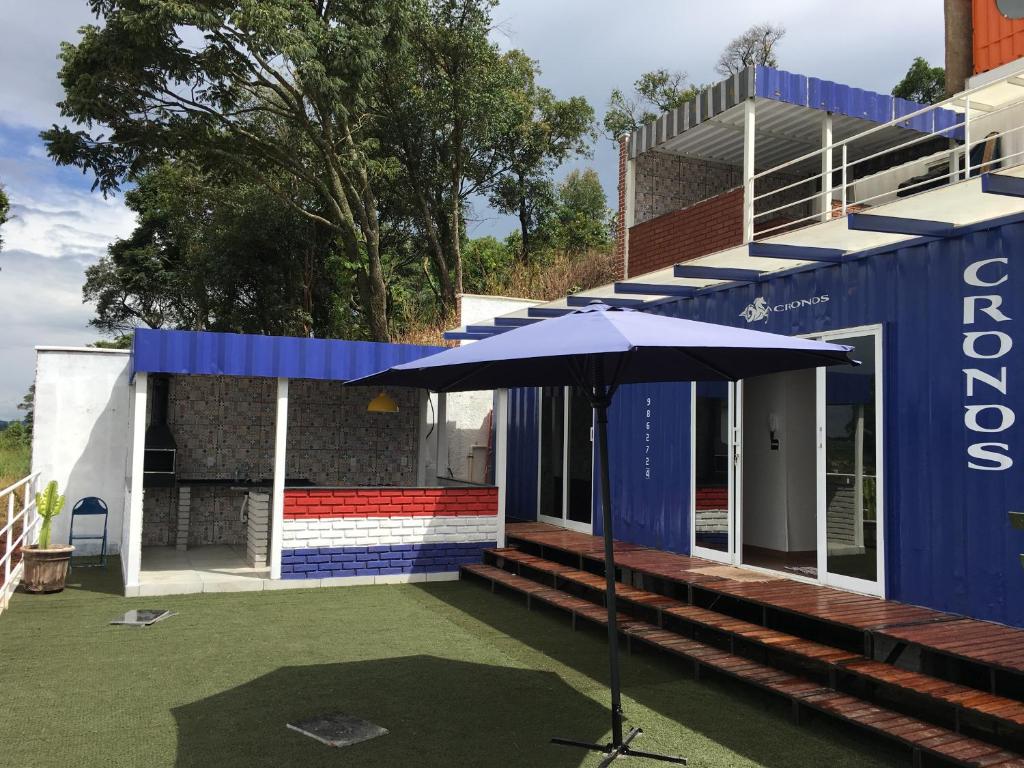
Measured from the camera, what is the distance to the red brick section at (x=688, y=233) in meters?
10.0

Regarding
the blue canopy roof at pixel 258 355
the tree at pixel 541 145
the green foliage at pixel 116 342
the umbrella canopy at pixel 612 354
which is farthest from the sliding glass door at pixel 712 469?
the green foliage at pixel 116 342

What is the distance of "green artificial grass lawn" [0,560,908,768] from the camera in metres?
4.12

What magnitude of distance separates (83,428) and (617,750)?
9.22 m

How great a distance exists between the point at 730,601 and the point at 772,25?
25695 millimetres

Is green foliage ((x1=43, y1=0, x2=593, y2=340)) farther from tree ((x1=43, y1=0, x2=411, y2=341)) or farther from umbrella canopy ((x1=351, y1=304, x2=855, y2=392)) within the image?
umbrella canopy ((x1=351, y1=304, x2=855, y2=392))

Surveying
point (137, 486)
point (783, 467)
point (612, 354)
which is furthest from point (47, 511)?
point (783, 467)

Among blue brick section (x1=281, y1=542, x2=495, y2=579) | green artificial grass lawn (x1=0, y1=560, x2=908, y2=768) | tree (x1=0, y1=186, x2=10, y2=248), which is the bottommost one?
green artificial grass lawn (x1=0, y1=560, x2=908, y2=768)

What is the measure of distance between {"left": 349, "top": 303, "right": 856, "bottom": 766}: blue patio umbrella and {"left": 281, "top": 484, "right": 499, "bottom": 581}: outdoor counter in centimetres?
373

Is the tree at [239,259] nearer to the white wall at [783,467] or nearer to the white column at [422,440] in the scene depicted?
the white column at [422,440]

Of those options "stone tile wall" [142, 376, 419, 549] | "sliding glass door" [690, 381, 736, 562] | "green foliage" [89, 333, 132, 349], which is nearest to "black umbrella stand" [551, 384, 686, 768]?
"sliding glass door" [690, 381, 736, 562]

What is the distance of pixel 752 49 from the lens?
2762 cm

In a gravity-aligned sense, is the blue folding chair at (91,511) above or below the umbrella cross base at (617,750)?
above

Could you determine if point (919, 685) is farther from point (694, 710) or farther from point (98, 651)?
point (98, 651)

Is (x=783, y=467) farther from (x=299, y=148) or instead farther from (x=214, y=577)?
(x=299, y=148)
